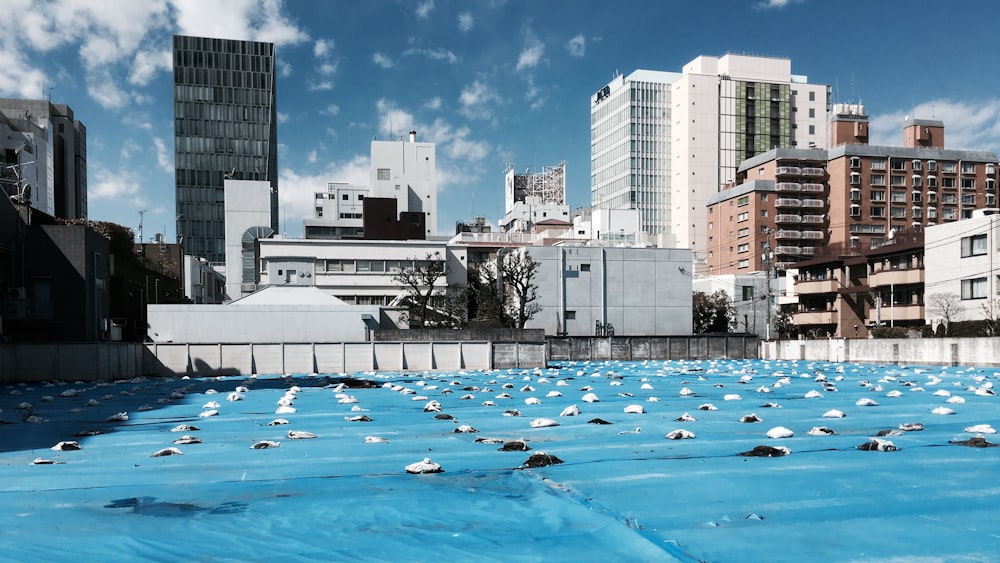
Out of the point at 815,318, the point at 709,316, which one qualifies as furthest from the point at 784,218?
the point at 709,316

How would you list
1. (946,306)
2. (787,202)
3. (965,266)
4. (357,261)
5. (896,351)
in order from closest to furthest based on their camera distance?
(896,351) → (965,266) → (946,306) → (357,261) → (787,202)

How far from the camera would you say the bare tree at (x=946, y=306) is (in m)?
46.8

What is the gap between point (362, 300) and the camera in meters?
67.3

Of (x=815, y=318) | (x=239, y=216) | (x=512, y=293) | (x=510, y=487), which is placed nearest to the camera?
(x=510, y=487)

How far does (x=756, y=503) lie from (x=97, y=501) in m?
6.02

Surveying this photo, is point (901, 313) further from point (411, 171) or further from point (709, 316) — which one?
point (411, 171)

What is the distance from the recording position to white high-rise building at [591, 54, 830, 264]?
104m

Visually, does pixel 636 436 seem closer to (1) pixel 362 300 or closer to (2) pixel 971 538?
(2) pixel 971 538

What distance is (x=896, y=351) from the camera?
34031 mm

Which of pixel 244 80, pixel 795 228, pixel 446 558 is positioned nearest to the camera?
pixel 446 558

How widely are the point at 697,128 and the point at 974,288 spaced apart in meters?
62.5

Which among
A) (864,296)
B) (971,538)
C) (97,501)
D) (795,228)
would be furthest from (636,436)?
(795,228)

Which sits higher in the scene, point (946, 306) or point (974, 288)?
point (974, 288)

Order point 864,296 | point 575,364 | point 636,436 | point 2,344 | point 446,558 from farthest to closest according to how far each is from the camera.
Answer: point 864,296
point 575,364
point 2,344
point 636,436
point 446,558
